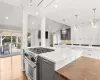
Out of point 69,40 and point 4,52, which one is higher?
point 69,40

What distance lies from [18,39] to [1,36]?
52.8 inches

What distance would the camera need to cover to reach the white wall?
4568 millimetres

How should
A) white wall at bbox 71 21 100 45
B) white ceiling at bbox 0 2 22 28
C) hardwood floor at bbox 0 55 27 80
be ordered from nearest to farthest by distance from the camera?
hardwood floor at bbox 0 55 27 80 < white ceiling at bbox 0 2 22 28 < white wall at bbox 71 21 100 45

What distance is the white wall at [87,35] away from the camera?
457 cm

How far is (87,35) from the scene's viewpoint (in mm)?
5086

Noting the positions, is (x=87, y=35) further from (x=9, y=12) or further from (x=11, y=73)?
(x=9, y=12)

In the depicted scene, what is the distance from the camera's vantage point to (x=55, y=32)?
8281 mm

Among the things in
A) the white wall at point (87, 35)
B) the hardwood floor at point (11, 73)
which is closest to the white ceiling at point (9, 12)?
the hardwood floor at point (11, 73)

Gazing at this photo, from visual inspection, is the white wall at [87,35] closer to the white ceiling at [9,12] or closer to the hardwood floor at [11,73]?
the white ceiling at [9,12]

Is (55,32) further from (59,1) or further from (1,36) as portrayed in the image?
(59,1)

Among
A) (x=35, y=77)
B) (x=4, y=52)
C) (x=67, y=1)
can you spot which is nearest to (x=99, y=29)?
(x=67, y=1)

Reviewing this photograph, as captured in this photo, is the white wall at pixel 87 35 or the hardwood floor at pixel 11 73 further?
the white wall at pixel 87 35

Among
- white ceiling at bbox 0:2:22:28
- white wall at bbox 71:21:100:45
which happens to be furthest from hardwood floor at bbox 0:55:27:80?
white wall at bbox 71:21:100:45

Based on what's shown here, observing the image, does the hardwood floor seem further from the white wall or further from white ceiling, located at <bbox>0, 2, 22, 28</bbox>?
the white wall
